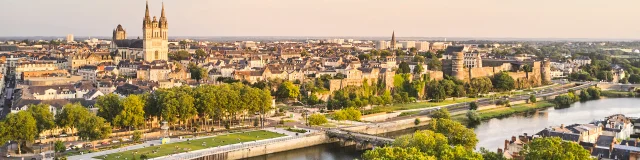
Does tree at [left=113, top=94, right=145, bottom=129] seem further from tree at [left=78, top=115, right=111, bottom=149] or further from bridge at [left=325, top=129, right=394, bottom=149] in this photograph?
bridge at [left=325, top=129, right=394, bottom=149]

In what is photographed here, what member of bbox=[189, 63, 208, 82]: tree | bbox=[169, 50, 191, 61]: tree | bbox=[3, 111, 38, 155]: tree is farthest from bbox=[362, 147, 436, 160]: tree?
bbox=[169, 50, 191, 61]: tree

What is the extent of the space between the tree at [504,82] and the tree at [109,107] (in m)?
46.0

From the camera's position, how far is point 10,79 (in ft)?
205

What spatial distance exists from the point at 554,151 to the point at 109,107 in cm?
2460

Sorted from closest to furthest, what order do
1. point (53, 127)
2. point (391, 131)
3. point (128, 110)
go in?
1. point (53, 127)
2. point (128, 110)
3. point (391, 131)

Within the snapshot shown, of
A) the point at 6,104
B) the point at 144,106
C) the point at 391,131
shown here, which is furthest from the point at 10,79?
the point at 391,131

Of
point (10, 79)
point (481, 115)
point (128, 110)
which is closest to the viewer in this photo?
point (128, 110)

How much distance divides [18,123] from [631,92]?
64.4m

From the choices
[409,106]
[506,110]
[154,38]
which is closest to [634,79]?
[506,110]

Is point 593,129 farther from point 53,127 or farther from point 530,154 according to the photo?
point 53,127

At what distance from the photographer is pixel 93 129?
110 ft

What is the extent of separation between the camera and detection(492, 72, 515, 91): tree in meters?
70.8

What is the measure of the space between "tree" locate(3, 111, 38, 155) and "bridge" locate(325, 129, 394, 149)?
16.8 metres

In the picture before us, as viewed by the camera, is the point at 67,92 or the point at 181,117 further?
the point at 67,92
